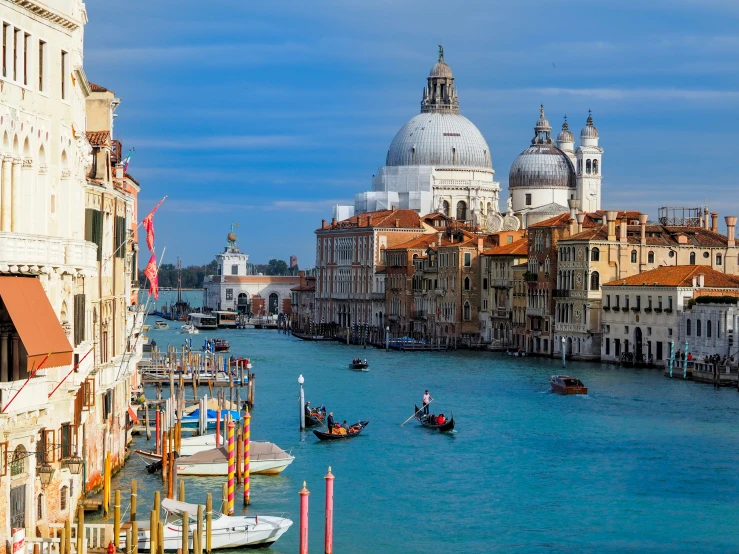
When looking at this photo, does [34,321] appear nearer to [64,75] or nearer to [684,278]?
[64,75]

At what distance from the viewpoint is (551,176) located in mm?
78688

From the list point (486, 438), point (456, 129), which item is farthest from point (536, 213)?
point (486, 438)

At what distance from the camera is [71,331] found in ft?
47.9

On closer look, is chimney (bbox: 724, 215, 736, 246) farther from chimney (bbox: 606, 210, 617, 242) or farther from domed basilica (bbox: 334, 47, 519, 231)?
domed basilica (bbox: 334, 47, 519, 231)

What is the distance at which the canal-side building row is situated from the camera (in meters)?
12.6

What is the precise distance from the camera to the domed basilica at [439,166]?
3201 inches

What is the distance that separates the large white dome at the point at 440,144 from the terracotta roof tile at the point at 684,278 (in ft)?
112

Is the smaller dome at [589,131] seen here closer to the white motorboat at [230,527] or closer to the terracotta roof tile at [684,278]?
the terracotta roof tile at [684,278]

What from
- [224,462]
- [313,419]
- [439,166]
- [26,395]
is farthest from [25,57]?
[439,166]

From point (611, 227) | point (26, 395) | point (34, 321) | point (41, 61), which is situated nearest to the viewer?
point (34, 321)

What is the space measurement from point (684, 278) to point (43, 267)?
114ft

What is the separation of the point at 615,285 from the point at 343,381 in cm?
1172

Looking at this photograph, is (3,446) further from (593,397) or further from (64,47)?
(593,397)

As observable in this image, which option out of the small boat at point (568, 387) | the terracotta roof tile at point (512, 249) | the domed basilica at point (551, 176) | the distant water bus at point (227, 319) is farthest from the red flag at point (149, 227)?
the distant water bus at point (227, 319)
